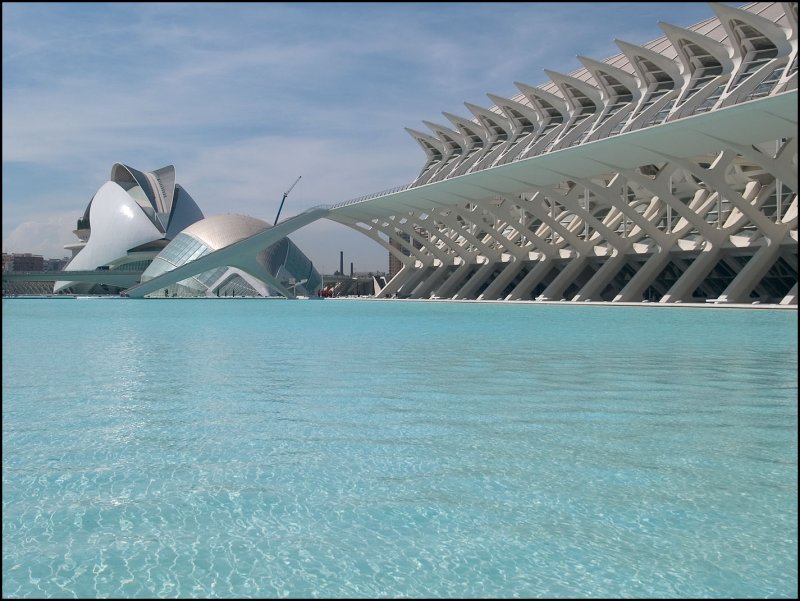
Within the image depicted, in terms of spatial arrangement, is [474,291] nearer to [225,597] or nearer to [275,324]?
[275,324]

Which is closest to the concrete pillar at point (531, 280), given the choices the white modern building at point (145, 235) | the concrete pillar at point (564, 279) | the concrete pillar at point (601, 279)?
the concrete pillar at point (564, 279)

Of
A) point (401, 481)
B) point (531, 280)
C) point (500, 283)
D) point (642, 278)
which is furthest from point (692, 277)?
point (401, 481)

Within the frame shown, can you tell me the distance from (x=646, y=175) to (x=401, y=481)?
35.7 meters

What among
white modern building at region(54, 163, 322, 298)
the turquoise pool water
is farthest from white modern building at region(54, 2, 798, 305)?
the turquoise pool water

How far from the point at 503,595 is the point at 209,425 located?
13.6ft

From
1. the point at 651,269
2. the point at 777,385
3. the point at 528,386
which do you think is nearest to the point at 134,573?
the point at 528,386

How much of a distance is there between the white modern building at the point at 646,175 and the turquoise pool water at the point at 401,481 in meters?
18.2

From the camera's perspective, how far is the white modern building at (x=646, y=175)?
28609 mm

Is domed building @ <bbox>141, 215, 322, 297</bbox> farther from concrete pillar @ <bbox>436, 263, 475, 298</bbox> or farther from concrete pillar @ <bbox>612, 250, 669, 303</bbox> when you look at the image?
concrete pillar @ <bbox>612, 250, 669, 303</bbox>

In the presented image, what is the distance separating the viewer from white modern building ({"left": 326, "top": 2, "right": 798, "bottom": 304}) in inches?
1126

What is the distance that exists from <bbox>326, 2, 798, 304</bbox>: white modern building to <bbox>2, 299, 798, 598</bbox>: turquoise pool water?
18.2 m

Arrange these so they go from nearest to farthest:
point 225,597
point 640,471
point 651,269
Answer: point 225,597 < point 640,471 < point 651,269

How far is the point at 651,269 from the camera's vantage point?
35.3 m

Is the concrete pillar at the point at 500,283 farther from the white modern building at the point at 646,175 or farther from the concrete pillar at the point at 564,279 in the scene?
the concrete pillar at the point at 564,279
